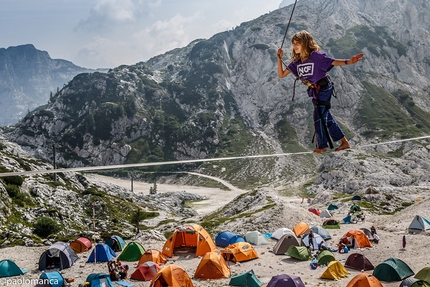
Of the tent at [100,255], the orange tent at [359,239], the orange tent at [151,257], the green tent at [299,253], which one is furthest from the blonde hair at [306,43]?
the orange tent at [359,239]

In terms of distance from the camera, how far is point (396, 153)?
14088 centimetres

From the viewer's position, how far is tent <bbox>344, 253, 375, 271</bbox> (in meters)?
27.2

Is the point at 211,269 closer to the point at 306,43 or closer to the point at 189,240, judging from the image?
the point at 189,240

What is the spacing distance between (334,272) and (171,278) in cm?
1267

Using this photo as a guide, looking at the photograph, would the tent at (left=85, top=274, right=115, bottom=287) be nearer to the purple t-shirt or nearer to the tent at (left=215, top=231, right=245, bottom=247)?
the tent at (left=215, top=231, right=245, bottom=247)

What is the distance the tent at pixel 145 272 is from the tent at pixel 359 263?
16.8m

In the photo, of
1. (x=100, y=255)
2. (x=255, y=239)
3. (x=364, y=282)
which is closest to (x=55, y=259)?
(x=100, y=255)

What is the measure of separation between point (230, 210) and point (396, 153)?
103557 mm

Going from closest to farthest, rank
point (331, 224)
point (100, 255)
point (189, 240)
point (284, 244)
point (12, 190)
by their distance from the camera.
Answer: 1. point (100, 255)
2. point (284, 244)
3. point (189, 240)
4. point (331, 224)
5. point (12, 190)

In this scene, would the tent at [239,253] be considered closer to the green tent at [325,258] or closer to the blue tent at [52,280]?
the green tent at [325,258]

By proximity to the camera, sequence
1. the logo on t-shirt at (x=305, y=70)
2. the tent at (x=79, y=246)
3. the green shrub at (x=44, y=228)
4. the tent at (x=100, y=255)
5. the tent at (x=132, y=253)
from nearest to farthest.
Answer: the logo on t-shirt at (x=305, y=70) → the tent at (x=100, y=255) → the tent at (x=132, y=253) → the tent at (x=79, y=246) → the green shrub at (x=44, y=228)

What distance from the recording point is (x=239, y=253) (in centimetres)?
3188

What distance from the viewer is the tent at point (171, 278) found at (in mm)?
22328

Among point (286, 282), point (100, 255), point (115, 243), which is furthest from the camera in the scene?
point (115, 243)
